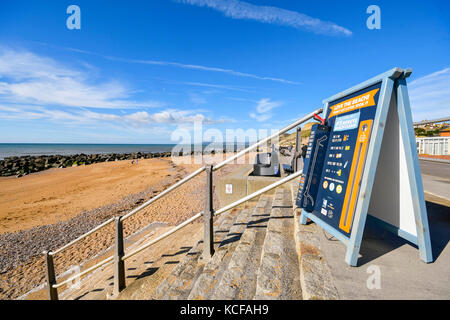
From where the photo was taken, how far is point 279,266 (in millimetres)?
2098

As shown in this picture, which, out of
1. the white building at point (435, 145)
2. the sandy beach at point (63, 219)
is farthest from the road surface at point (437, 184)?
the white building at point (435, 145)

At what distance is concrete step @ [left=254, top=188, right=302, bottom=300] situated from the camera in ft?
5.71

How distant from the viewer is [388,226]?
2.33 m

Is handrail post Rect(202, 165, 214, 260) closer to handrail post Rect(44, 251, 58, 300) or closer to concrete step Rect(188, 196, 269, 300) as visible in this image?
concrete step Rect(188, 196, 269, 300)

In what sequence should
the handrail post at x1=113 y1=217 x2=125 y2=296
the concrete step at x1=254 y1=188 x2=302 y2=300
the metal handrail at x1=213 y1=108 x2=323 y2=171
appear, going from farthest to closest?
1. the handrail post at x1=113 y1=217 x2=125 y2=296
2. the metal handrail at x1=213 y1=108 x2=323 y2=171
3. the concrete step at x1=254 y1=188 x2=302 y2=300

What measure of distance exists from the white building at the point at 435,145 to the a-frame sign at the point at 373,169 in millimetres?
25596

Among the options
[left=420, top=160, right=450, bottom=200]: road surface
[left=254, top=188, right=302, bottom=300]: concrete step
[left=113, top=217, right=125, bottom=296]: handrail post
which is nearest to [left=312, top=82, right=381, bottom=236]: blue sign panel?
[left=254, top=188, right=302, bottom=300]: concrete step

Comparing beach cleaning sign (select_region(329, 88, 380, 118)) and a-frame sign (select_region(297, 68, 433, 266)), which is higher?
beach cleaning sign (select_region(329, 88, 380, 118))

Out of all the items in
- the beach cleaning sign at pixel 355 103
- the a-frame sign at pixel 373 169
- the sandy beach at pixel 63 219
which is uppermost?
the beach cleaning sign at pixel 355 103

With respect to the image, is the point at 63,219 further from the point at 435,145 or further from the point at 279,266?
the point at 435,145

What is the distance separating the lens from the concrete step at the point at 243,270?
192cm

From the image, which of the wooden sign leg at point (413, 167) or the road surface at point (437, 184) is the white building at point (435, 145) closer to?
the road surface at point (437, 184)

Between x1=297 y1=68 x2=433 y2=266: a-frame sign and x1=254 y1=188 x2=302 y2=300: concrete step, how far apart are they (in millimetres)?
508

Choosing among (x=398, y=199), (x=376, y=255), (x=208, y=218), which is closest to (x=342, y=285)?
(x=376, y=255)
